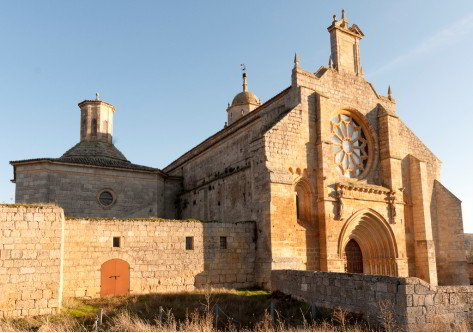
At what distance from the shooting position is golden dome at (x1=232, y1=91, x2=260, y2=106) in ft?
107

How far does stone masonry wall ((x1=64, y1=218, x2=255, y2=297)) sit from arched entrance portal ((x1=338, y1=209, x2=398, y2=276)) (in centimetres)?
547

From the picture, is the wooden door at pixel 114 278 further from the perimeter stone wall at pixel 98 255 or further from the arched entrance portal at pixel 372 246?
the arched entrance portal at pixel 372 246

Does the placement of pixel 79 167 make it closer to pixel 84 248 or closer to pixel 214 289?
pixel 84 248

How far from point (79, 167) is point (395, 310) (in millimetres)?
17266

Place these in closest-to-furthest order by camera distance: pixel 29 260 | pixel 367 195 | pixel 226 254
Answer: pixel 29 260
pixel 226 254
pixel 367 195

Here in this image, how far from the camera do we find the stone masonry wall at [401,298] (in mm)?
8070

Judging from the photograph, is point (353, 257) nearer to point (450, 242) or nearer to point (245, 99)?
point (450, 242)

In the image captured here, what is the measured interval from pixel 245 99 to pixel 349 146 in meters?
15.0

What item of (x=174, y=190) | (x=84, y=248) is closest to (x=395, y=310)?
(x=84, y=248)

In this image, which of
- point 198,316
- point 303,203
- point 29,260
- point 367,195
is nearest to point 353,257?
point 367,195

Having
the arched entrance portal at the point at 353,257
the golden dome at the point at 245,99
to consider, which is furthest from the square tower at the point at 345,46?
the golden dome at the point at 245,99

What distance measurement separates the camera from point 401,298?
813 centimetres

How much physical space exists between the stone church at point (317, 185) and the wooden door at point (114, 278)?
5133 mm

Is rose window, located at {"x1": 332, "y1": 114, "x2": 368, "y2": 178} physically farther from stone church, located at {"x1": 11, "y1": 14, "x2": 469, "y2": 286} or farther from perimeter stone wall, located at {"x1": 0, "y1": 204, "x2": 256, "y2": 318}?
perimeter stone wall, located at {"x1": 0, "y1": 204, "x2": 256, "y2": 318}
